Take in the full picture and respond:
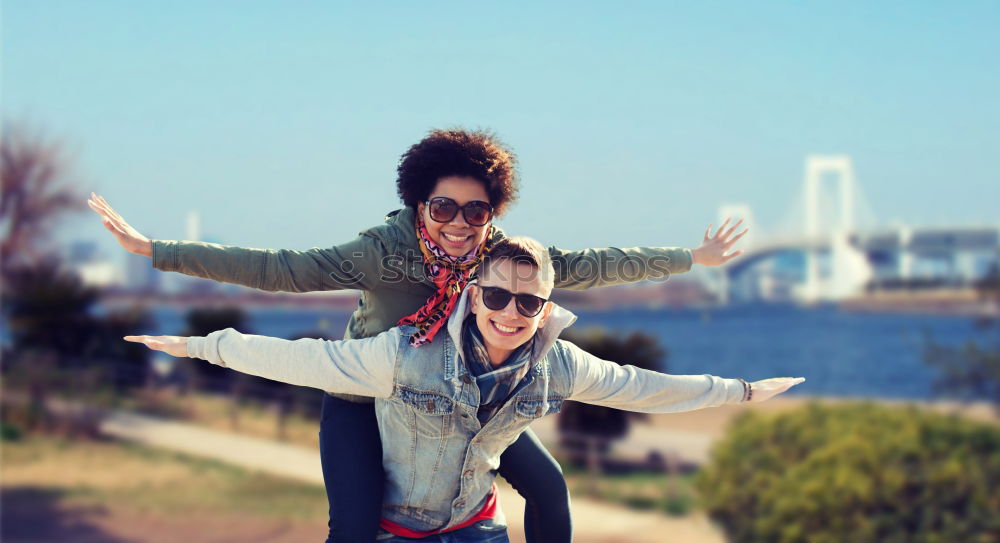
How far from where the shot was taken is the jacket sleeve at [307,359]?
1.87 meters

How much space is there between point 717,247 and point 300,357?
4.15 ft

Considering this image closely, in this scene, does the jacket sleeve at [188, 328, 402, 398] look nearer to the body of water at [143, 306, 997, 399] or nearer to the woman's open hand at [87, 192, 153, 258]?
the woman's open hand at [87, 192, 153, 258]

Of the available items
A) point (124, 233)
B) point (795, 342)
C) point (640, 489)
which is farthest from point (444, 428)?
point (795, 342)

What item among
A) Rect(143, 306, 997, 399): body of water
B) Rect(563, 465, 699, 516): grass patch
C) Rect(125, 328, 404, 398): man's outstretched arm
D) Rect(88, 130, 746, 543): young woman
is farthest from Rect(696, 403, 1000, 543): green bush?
Rect(143, 306, 997, 399): body of water

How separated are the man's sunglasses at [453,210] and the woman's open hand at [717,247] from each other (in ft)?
2.26

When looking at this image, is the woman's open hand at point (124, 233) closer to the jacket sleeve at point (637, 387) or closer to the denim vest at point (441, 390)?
the denim vest at point (441, 390)

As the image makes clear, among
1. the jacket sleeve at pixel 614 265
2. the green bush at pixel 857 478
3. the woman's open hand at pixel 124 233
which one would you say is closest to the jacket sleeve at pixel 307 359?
the woman's open hand at pixel 124 233

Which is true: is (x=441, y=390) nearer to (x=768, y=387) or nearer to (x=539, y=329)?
(x=539, y=329)

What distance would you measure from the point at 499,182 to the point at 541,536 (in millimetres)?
895

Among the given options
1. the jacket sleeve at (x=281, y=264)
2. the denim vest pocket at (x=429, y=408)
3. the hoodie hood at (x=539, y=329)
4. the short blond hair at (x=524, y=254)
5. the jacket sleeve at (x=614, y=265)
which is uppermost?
the jacket sleeve at (x=614, y=265)

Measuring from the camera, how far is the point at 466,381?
194 centimetres

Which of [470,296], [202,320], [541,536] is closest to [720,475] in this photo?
[541,536]

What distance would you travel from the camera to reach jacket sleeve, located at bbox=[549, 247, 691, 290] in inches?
91.5

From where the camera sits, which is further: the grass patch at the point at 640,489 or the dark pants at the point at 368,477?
the grass patch at the point at 640,489
